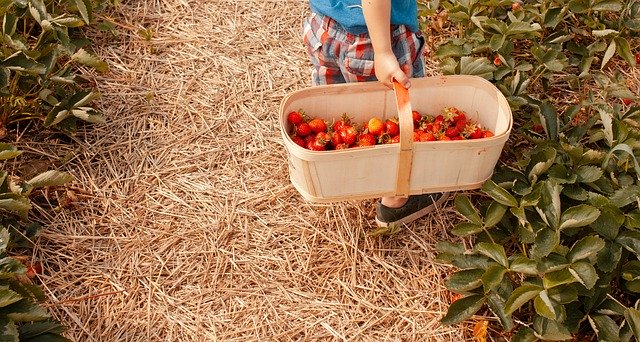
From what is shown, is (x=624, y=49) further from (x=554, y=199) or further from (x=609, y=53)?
(x=554, y=199)

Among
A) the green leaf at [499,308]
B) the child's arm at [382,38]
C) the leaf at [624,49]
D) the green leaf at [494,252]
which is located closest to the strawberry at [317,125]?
the child's arm at [382,38]

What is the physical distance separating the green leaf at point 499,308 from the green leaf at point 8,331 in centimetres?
125

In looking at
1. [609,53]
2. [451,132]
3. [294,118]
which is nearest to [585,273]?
[451,132]

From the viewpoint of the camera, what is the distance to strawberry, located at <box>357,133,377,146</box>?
2.03m

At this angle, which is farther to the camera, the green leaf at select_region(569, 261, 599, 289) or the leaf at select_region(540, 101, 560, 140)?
the leaf at select_region(540, 101, 560, 140)

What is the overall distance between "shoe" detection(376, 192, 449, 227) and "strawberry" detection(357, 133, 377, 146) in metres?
0.28

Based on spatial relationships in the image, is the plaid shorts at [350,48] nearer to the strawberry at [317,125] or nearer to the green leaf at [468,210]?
the strawberry at [317,125]

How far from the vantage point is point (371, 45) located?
2.04 meters

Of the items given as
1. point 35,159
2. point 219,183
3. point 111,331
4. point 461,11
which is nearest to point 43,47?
point 35,159

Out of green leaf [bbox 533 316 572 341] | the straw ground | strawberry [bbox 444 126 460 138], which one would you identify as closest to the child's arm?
strawberry [bbox 444 126 460 138]

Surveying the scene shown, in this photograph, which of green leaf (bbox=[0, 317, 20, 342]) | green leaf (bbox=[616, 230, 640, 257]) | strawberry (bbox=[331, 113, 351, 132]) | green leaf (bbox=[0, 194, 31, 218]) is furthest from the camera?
strawberry (bbox=[331, 113, 351, 132])

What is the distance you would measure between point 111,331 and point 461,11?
169 cm

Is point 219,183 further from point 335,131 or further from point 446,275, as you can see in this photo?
point 446,275

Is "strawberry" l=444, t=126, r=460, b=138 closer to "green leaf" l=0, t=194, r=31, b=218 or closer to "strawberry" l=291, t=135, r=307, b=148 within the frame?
"strawberry" l=291, t=135, r=307, b=148
